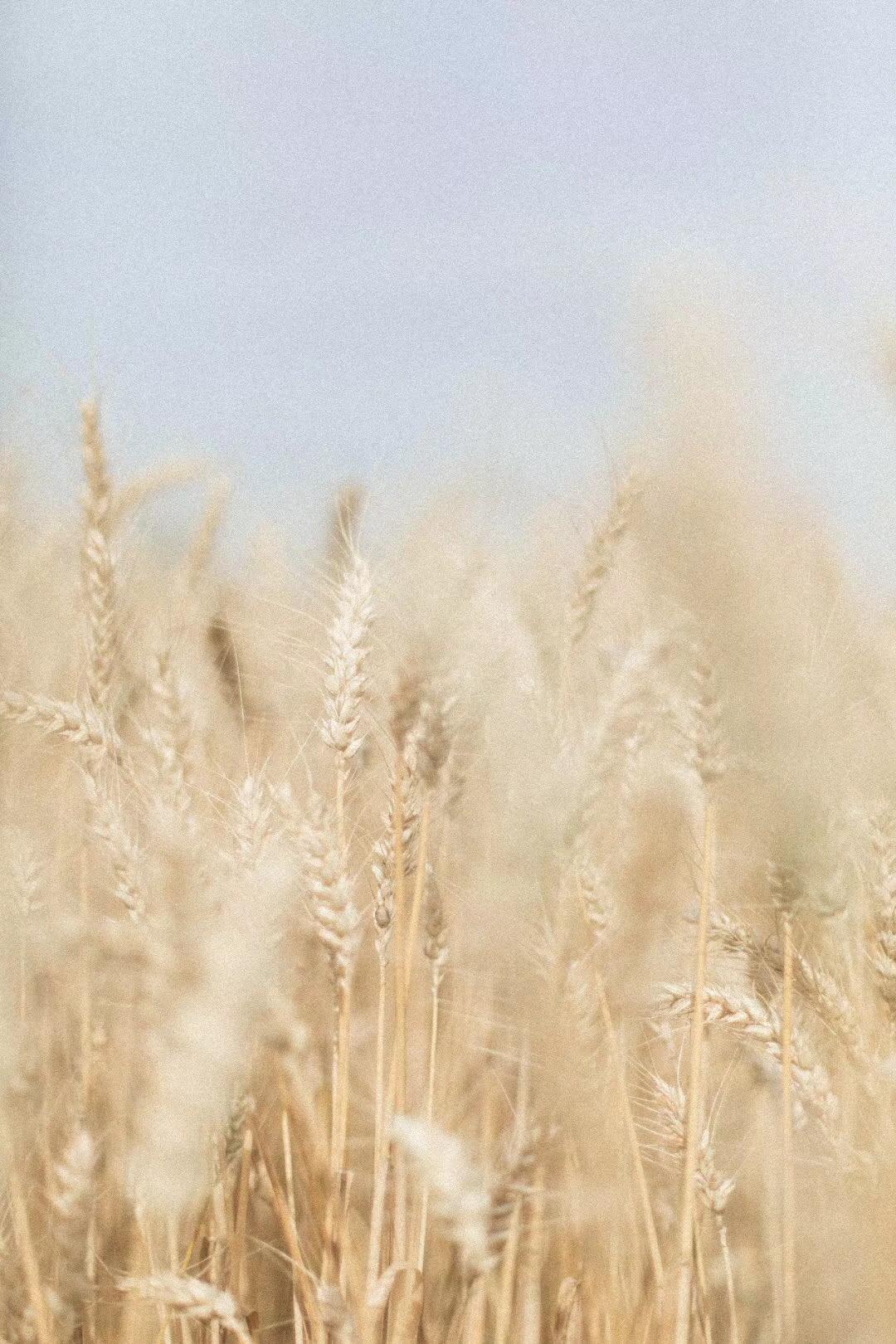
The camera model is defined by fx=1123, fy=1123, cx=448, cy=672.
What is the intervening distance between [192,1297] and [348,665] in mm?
391

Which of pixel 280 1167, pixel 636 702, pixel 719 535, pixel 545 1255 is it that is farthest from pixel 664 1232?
pixel 719 535

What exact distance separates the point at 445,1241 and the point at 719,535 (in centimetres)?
60

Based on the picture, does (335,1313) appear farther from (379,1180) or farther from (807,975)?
(807,975)

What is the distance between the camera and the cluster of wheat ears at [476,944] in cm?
62

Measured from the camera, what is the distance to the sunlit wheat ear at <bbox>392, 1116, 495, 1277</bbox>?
0.47m

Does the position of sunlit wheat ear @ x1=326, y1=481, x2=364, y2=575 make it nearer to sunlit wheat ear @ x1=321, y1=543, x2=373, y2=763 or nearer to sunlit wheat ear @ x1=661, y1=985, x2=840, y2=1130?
sunlit wheat ear @ x1=321, y1=543, x2=373, y2=763

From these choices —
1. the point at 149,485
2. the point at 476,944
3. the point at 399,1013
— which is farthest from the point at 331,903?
the point at 149,485

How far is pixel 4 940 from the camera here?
0.74 meters

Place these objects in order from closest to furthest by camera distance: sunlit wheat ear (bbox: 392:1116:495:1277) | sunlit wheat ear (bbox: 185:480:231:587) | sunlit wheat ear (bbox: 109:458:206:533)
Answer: sunlit wheat ear (bbox: 392:1116:495:1277) → sunlit wheat ear (bbox: 109:458:206:533) → sunlit wheat ear (bbox: 185:480:231:587)

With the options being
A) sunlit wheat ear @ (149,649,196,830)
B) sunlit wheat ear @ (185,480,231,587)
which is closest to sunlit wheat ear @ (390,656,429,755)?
sunlit wheat ear @ (149,649,196,830)

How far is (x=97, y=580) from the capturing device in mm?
908

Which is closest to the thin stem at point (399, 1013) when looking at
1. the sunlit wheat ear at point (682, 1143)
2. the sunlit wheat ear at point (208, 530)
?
the sunlit wheat ear at point (682, 1143)

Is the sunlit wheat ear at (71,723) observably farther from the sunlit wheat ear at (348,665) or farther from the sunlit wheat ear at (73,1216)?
the sunlit wheat ear at (73,1216)

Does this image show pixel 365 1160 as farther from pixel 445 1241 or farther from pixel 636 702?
pixel 636 702
